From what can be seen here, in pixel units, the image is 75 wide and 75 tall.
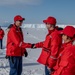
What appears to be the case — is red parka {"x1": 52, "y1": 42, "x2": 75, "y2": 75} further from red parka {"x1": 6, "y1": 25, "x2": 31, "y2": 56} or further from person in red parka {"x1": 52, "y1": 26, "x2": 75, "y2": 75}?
red parka {"x1": 6, "y1": 25, "x2": 31, "y2": 56}

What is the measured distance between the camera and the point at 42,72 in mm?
9609

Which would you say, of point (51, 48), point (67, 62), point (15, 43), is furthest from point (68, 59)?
point (15, 43)

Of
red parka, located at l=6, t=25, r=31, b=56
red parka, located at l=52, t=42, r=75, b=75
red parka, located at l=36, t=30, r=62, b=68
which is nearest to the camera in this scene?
red parka, located at l=52, t=42, r=75, b=75

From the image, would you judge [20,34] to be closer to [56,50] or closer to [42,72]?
[56,50]

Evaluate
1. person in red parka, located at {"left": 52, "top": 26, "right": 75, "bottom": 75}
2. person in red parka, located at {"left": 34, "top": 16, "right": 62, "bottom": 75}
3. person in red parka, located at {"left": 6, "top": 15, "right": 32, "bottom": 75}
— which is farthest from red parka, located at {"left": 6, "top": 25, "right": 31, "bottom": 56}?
person in red parka, located at {"left": 52, "top": 26, "right": 75, "bottom": 75}

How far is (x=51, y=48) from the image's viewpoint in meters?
5.84

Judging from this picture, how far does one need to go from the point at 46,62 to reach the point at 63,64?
171 centimetres

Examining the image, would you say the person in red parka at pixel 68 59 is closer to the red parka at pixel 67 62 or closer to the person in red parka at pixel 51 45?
the red parka at pixel 67 62

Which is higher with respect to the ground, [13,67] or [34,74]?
[13,67]

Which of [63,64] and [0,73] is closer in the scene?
[63,64]

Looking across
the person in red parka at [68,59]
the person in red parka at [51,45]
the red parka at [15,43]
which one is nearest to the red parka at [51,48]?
the person in red parka at [51,45]

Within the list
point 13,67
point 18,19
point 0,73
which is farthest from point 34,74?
point 18,19

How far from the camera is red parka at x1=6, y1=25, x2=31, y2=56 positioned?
683 cm

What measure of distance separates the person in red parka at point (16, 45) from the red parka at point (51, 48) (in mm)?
970
